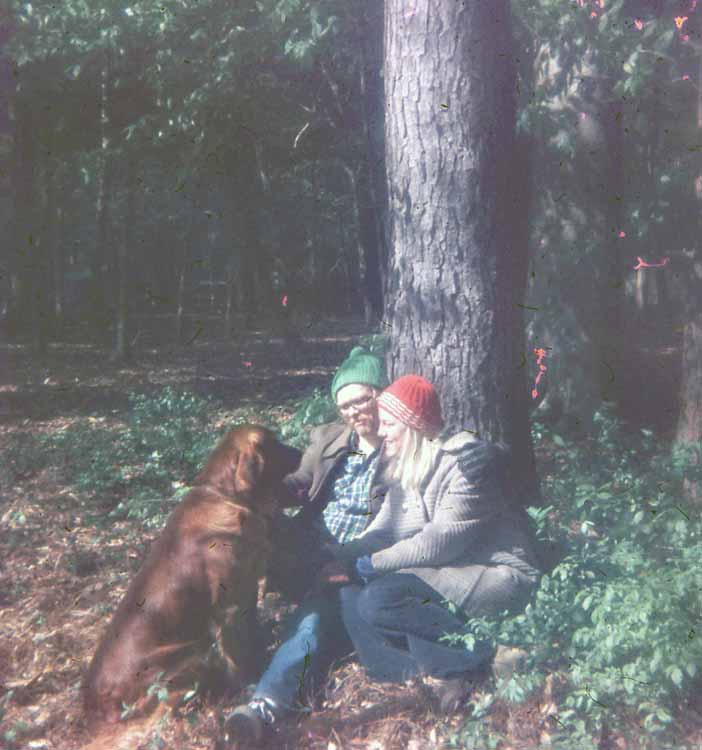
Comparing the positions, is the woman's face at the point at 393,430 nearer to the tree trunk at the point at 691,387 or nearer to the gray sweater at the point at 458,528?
the gray sweater at the point at 458,528

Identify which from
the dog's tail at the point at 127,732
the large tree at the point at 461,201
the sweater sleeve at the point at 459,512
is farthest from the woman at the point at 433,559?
the dog's tail at the point at 127,732

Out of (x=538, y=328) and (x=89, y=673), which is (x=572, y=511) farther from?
(x=538, y=328)

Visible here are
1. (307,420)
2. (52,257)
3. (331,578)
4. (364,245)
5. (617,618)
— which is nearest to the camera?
(617,618)

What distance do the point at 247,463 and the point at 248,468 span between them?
2 cm

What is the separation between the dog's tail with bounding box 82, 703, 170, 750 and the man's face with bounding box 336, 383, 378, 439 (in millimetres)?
1512

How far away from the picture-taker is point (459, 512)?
12.3ft

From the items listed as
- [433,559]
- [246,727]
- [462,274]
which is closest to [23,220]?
[462,274]

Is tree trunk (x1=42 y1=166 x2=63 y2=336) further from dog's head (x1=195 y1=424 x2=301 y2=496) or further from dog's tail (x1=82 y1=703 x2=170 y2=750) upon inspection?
dog's tail (x1=82 y1=703 x2=170 y2=750)

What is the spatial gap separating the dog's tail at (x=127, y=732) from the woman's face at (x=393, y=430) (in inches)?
56.7

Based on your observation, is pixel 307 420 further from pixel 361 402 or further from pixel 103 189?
pixel 103 189

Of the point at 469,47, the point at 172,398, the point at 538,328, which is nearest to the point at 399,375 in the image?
the point at 469,47

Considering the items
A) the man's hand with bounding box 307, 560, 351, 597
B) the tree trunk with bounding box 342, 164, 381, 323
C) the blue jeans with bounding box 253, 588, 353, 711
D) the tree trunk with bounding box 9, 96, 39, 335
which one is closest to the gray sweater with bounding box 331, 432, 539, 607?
the man's hand with bounding box 307, 560, 351, 597

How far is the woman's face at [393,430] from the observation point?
154 inches

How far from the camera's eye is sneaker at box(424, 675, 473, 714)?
12.0 ft
